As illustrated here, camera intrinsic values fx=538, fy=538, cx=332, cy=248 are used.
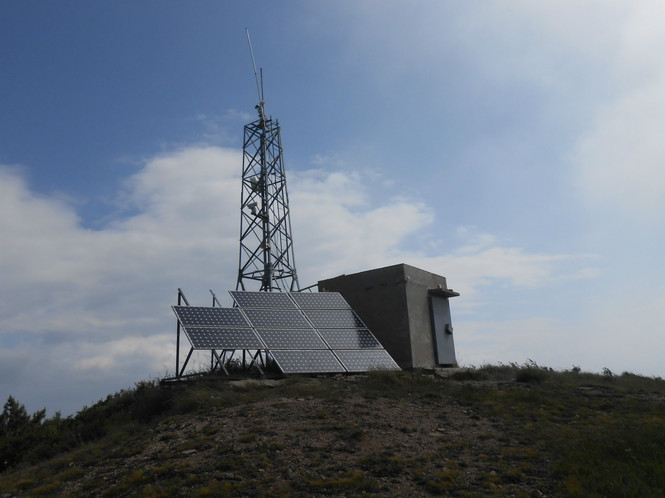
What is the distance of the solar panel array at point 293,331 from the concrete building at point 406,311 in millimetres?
854

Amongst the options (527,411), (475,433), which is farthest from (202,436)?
(527,411)

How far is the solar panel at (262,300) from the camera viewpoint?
60.2 feet

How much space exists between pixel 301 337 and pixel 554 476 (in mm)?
9549

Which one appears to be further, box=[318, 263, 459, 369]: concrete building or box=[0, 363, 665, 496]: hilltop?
box=[318, 263, 459, 369]: concrete building

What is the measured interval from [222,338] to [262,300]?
11.2 feet

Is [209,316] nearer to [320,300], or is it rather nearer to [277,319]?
[277,319]

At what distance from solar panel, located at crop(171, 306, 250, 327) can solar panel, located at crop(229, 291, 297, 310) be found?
79 centimetres

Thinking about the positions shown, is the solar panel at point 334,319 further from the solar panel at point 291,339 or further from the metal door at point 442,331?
the metal door at point 442,331

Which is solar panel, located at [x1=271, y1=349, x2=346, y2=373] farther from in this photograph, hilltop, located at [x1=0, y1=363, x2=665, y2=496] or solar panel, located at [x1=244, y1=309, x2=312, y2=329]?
solar panel, located at [x1=244, y1=309, x2=312, y2=329]

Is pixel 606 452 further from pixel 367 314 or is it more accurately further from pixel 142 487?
pixel 367 314

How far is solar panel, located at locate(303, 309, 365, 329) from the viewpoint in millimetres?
18734

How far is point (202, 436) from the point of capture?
11312 millimetres

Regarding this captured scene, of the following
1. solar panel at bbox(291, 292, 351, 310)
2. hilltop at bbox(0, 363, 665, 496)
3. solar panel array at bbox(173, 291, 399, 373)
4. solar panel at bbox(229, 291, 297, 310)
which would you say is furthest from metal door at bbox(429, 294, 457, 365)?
solar panel at bbox(229, 291, 297, 310)

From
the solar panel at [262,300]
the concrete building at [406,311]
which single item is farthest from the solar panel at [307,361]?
the concrete building at [406,311]
